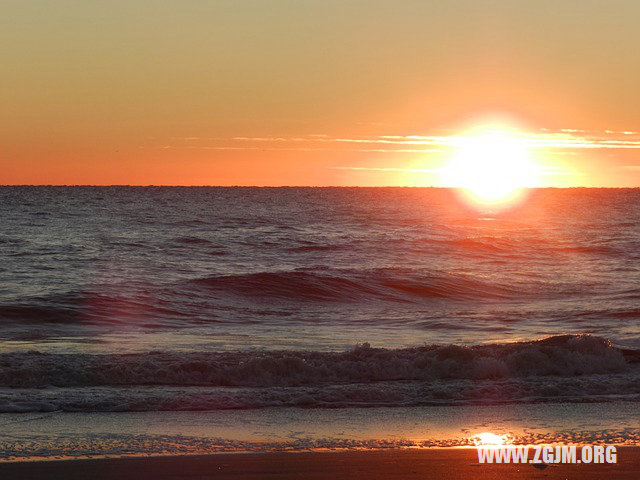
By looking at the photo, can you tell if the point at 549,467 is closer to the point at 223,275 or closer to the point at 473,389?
the point at 473,389

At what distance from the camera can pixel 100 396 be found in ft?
38.2

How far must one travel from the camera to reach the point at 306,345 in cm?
1758

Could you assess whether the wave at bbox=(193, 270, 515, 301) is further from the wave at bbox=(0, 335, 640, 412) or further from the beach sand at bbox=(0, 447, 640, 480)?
the beach sand at bbox=(0, 447, 640, 480)

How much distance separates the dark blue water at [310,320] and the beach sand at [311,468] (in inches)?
114

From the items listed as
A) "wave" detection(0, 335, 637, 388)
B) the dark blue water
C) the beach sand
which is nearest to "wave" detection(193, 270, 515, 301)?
the dark blue water

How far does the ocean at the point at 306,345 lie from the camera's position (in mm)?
10062

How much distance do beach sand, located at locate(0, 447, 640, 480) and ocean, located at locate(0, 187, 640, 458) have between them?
515 mm

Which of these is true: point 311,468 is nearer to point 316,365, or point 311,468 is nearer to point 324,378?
point 324,378

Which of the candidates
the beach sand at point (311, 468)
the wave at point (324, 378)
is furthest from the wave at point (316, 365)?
the beach sand at point (311, 468)

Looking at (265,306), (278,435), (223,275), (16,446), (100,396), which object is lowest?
(16,446)

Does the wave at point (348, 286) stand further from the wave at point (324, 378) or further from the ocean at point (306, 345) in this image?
the wave at point (324, 378)

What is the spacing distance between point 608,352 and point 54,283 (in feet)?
62.1

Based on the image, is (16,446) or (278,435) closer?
(16,446)

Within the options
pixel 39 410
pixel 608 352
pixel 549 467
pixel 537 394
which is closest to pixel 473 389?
pixel 537 394
